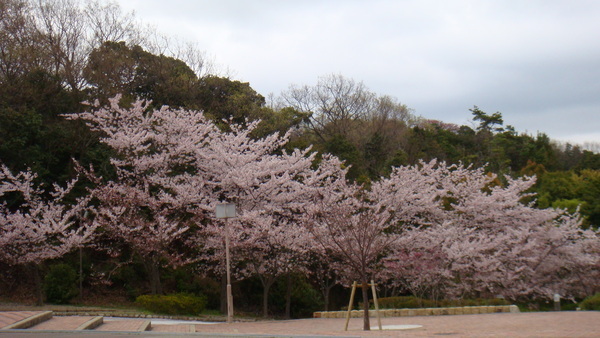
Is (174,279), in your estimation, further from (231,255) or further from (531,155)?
(531,155)

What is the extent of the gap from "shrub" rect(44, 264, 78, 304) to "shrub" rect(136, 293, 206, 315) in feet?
10.9

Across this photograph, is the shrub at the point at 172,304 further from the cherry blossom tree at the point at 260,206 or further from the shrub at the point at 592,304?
the shrub at the point at 592,304

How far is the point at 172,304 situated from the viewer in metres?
20.6

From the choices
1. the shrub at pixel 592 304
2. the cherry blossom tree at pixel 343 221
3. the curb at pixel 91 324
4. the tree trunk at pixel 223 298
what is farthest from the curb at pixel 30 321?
the shrub at pixel 592 304

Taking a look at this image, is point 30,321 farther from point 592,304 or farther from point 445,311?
point 592,304

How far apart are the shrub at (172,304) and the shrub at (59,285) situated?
3309 mm

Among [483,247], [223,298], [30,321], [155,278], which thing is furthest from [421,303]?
[30,321]

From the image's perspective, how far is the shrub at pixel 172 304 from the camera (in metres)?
20.6

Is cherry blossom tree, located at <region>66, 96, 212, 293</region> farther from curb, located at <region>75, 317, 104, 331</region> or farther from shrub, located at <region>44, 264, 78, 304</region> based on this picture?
curb, located at <region>75, 317, 104, 331</region>

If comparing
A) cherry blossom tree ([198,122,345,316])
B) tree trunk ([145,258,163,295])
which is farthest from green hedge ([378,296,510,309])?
tree trunk ([145,258,163,295])

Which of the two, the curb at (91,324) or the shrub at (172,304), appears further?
the shrub at (172,304)

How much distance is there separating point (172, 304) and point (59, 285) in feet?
16.8

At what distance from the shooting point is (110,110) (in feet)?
85.1

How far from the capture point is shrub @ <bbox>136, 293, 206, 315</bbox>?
67.6 ft
